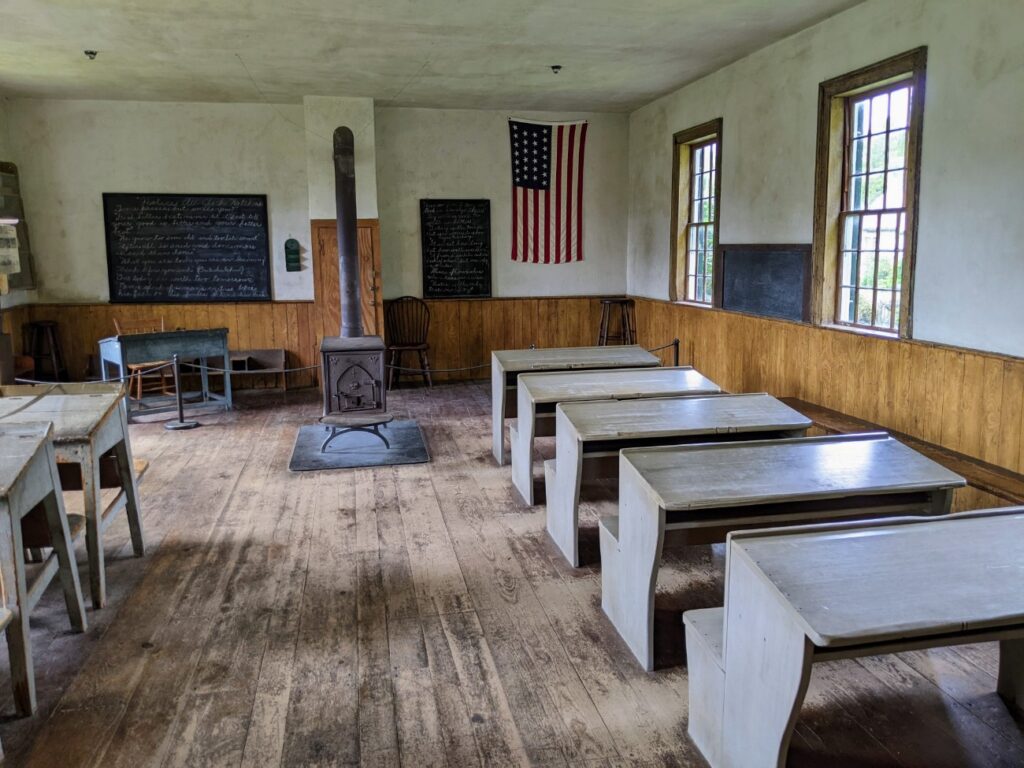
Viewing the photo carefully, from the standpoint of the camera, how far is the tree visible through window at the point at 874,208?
4855 mm

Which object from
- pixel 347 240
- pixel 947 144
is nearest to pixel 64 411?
pixel 347 240

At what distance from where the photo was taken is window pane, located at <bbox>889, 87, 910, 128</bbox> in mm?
4762

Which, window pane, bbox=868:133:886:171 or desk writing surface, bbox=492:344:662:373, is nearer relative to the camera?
window pane, bbox=868:133:886:171

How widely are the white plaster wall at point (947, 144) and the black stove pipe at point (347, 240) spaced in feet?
11.4

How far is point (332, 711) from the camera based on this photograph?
97.7 inches

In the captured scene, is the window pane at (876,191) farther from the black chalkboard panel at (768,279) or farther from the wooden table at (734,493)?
the wooden table at (734,493)

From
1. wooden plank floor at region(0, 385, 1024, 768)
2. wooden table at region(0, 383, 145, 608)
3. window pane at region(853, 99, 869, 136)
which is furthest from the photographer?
window pane at region(853, 99, 869, 136)

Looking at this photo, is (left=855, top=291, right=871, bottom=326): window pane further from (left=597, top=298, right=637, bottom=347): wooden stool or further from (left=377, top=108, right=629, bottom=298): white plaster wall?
(left=377, top=108, right=629, bottom=298): white plaster wall

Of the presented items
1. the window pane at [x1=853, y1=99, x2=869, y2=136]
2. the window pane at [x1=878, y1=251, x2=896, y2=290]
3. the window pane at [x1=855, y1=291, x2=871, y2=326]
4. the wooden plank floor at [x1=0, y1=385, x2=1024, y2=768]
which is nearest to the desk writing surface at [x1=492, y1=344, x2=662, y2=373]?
the wooden plank floor at [x1=0, y1=385, x2=1024, y2=768]

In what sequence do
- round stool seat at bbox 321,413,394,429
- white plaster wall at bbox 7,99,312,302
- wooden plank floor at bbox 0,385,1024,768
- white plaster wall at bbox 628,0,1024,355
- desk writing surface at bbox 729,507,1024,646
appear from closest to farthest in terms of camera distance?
desk writing surface at bbox 729,507,1024,646 < wooden plank floor at bbox 0,385,1024,768 < white plaster wall at bbox 628,0,1024,355 < round stool seat at bbox 321,413,394,429 < white plaster wall at bbox 7,99,312,302

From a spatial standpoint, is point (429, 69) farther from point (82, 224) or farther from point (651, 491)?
point (651, 491)

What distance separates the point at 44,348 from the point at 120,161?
6.69ft

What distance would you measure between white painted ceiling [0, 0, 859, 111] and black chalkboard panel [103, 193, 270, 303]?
3.46ft

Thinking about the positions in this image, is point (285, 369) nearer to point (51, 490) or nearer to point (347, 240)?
point (347, 240)
